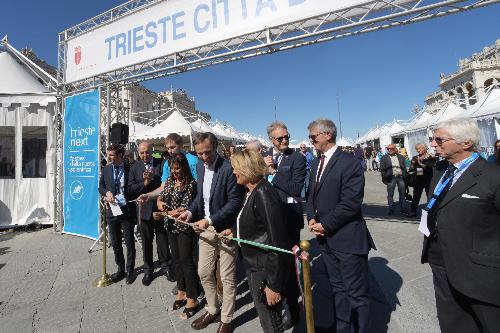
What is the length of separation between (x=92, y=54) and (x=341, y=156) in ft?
21.8

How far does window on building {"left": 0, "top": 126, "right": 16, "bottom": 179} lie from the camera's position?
299 inches

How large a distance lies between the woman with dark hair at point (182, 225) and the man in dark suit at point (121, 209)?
1220 millimetres

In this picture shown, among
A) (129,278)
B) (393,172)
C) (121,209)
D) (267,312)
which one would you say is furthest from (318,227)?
(393,172)

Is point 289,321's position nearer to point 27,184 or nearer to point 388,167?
point 388,167

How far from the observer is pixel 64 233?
6.85 meters

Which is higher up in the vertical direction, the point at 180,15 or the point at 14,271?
the point at 180,15

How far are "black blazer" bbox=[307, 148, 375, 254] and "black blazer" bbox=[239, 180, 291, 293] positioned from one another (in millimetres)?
528

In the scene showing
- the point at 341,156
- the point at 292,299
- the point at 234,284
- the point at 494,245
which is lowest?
the point at 292,299

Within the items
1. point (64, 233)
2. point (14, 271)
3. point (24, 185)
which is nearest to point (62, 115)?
point (24, 185)

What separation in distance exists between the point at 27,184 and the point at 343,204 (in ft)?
27.9

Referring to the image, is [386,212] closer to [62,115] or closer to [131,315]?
[131,315]

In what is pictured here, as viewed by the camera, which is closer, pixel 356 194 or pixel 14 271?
pixel 356 194

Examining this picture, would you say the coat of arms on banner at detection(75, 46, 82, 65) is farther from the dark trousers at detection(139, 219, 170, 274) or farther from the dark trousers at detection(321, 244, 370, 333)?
the dark trousers at detection(321, 244, 370, 333)

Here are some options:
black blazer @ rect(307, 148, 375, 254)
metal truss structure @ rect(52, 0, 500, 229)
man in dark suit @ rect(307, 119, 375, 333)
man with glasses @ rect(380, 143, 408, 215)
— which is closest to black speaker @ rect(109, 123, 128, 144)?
metal truss structure @ rect(52, 0, 500, 229)
